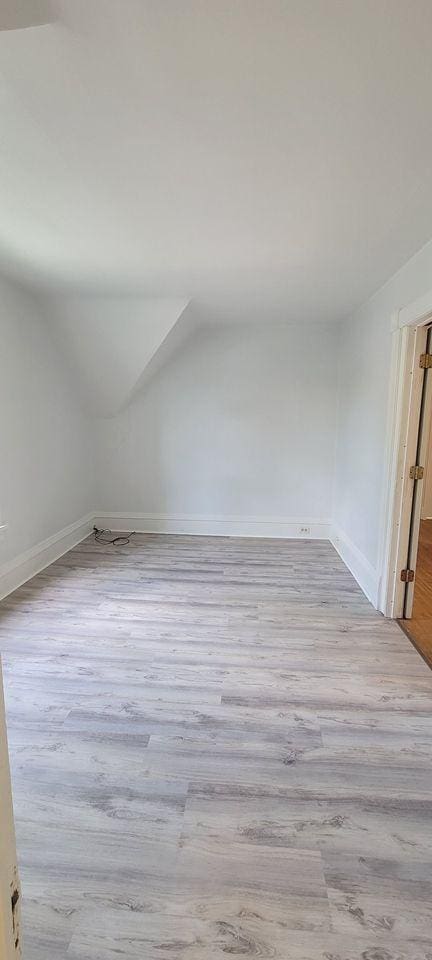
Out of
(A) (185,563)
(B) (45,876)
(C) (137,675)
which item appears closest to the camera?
(B) (45,876)

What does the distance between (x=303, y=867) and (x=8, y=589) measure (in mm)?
2555

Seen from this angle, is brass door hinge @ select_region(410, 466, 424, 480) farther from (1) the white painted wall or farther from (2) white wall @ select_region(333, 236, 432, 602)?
(1) the white painted wall

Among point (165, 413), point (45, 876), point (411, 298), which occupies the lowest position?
point (45, 876)

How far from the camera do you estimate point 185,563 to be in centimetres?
Result: 368

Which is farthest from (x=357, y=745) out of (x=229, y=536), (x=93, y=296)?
(x=93, y=296)

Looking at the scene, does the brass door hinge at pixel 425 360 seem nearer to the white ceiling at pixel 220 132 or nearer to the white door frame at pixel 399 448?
the white door frame at pixel 399 448

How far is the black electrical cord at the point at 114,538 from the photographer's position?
4.21 meters

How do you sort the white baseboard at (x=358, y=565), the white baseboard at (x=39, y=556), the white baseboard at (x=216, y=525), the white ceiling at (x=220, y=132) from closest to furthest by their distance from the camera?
the white ceiling at (x=220, y=132) < the white baseboard at (x=358, y=565) < the white baseboard at (x=39, y=556) < the white baseboard at (x=216, y=525)

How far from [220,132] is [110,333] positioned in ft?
7.66

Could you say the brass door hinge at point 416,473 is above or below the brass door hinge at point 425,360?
below

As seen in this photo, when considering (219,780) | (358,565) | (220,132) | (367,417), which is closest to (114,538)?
(358,565)

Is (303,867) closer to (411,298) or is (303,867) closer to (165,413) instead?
(411,298)

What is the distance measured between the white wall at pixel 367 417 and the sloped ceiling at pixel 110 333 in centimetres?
145

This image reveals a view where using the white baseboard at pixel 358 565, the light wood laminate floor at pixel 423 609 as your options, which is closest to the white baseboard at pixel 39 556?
the white baseboard at pixel 358 565
